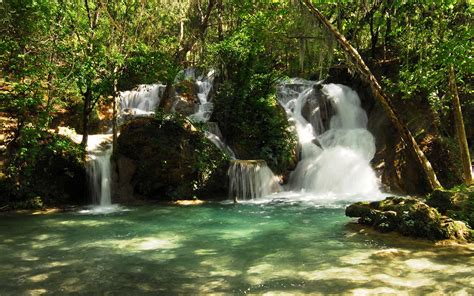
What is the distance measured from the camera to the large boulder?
1448 cm

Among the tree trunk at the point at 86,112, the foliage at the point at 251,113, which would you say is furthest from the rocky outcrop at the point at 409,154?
the tree trunk at the point at 86,112

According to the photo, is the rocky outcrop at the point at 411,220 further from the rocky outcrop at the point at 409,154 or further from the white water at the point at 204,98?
the white water at the point at 204,98

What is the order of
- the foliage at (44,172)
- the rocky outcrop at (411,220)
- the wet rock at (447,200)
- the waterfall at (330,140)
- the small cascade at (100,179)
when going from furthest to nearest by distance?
the waterfall at (330,140)
the small cascade at (100,179)
the foliage at (44,172)
the wet rock at (447,200)
the rocky outcrop at (411,220)

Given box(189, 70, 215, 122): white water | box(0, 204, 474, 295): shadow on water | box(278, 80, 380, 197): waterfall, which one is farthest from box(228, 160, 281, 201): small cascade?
box(189, 70, 215, 122): white water

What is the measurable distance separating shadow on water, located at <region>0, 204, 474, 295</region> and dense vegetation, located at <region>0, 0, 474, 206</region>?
3.31 metres

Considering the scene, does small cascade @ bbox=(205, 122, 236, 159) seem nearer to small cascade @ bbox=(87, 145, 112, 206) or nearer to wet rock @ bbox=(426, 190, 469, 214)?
small cascade @ bbox=(87, 145, 112, 206)

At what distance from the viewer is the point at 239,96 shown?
698 inches

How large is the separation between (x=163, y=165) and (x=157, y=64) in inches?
142

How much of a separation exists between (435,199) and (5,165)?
12.3m

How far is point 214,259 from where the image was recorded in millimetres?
6973

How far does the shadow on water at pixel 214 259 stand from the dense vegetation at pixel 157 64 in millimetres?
3312

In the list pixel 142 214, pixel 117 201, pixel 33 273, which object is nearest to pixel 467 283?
pixel 33 273

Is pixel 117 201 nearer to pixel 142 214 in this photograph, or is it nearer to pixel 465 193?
pixel 142 214

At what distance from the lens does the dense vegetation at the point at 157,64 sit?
35.2ft
